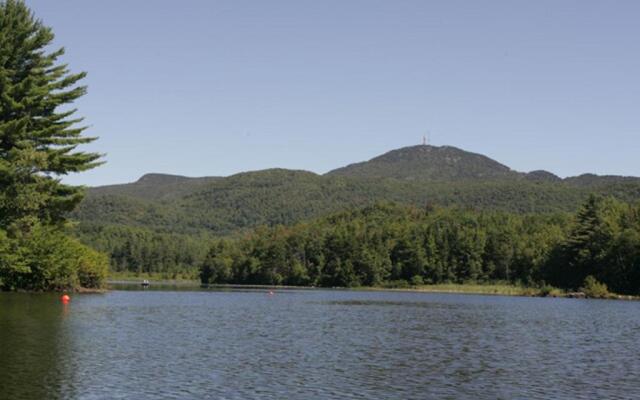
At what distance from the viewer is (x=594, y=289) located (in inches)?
5522

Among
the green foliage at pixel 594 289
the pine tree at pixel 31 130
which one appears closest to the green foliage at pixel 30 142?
the pine tree at pixel 31 130

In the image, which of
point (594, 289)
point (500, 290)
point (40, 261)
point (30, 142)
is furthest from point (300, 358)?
point (500, 290)

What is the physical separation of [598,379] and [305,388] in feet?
49.5

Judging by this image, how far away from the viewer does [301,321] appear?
67.6m

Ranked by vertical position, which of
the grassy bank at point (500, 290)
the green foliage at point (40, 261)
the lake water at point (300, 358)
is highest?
the green foliage at point (40, 261)

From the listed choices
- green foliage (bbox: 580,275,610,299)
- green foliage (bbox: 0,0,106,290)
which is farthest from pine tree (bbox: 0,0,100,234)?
green foliage (bbox: 580,275,610,299)

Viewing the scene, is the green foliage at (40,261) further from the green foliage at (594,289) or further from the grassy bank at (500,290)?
the green foliage at (594,289)

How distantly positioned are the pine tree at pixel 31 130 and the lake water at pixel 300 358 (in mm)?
10122

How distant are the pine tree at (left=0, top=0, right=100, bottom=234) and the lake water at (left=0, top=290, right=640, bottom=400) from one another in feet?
33.2

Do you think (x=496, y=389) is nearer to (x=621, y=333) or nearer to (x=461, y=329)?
(x=461, y=329)

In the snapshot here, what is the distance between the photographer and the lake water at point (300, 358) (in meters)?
30.5

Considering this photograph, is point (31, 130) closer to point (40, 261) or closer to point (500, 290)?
point (40, 261)

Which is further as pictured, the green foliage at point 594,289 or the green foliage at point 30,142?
the green foliage at point 594,289

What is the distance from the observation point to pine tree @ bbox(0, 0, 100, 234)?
66.2 meters
